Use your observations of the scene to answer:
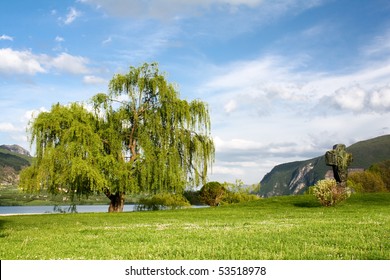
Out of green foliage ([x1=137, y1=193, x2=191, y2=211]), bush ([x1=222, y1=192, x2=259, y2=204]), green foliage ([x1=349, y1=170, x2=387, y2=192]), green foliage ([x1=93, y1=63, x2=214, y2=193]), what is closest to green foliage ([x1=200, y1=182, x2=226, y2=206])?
bush ([x1=222, y1=192, x2=259, y2=204])

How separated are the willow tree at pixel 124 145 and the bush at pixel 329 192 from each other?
10991 mm

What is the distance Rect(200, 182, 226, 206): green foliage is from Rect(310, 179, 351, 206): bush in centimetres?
2608

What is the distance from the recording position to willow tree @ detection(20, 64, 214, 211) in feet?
123

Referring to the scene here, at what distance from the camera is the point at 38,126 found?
3825 cm

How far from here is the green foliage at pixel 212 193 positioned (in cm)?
6072

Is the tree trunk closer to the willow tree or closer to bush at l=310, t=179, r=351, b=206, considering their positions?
the willow tree

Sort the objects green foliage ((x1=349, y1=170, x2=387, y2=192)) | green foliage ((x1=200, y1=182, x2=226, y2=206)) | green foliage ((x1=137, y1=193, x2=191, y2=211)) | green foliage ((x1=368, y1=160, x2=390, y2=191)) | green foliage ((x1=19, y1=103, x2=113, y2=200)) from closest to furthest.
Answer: green foliage ((x1=19, y1=103, x2=113, y2=200))
green foliage ((x1=137, y1=193, x2=191, y2=211))
green foliage ((x1=200, y1=182, x2=226, y2=206))
green foliage ((x1=349, y1=170, x2=387, y2=192))
green foliage ((x1=368, y1=160, x2=390, y2=191))

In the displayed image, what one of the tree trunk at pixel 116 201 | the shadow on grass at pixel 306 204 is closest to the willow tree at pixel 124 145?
the tree trunk at pixel 116 201

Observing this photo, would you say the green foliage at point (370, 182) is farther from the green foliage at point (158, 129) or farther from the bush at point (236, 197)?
the green foliage at point (158, 129)

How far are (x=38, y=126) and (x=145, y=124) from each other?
31.1 ft

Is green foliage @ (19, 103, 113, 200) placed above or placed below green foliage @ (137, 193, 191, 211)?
above

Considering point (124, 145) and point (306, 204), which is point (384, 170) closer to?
point (306, 204)

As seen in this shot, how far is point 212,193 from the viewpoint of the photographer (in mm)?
61594

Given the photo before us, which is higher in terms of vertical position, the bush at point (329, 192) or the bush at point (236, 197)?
the bush at point (329, 192)
